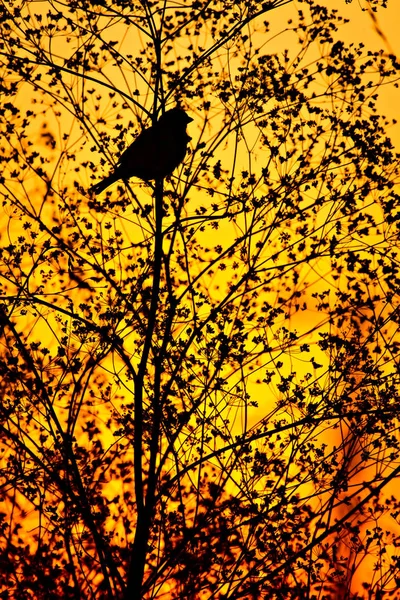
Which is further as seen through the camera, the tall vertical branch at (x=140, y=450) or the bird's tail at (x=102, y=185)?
the bird's tail at (x=102, y=185)

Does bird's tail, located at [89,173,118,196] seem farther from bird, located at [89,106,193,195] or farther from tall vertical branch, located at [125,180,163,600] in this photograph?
tall vertical branch, located at [125,180,163,600]

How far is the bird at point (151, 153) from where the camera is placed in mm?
7547

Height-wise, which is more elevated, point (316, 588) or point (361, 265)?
point (361, 265)

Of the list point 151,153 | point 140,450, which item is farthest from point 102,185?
point 140,450

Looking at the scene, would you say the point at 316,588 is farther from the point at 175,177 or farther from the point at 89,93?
the point at 89,93

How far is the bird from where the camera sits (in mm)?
7547

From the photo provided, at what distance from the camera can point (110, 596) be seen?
7473mm

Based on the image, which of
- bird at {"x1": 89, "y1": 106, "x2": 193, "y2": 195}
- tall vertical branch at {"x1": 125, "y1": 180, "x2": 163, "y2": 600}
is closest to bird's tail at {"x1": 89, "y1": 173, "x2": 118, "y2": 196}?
bird at {"x1": 89, "y1": 106, "x2": 193, "y2": 195}

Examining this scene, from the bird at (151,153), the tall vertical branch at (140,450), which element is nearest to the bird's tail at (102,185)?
the bird at (151,153)

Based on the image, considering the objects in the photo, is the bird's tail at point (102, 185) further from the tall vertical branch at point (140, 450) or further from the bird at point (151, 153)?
the tall vertical branch at point (140, 450)

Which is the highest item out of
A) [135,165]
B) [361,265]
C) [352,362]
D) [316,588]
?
[135,165]

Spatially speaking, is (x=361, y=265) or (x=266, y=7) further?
(x=361, y=265)

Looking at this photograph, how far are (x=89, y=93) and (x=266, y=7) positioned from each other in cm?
184

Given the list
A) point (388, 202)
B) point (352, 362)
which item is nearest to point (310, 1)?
point (388, 202)
